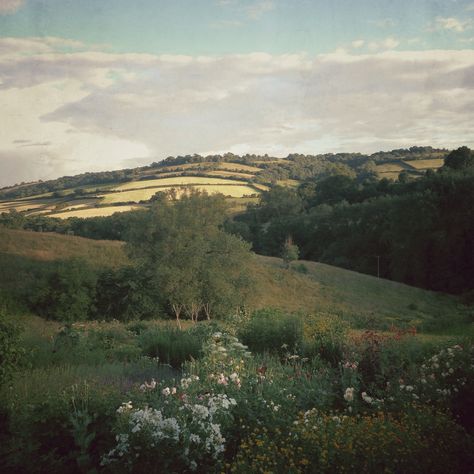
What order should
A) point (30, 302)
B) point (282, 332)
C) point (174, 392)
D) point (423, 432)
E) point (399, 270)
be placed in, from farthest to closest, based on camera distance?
point (399, 270), point (30, 302), point (282, 332), point (174, 392), point (423, 432)

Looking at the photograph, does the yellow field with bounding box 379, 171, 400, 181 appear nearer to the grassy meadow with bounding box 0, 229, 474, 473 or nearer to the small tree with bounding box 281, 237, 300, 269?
the small tree with bounding box 281, 237, 300, 269

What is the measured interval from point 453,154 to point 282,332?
212ft

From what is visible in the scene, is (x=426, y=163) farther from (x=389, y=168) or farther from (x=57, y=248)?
(x=57, y=248)

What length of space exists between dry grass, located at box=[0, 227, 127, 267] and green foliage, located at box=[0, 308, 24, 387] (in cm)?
2709

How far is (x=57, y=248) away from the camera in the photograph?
122ft

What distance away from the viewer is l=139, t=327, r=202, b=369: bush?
11.1 meters

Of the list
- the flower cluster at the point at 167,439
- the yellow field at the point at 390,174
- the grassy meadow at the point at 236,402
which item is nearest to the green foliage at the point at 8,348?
the grassy meadow at the point at 236,402

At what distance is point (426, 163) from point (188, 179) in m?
47.8

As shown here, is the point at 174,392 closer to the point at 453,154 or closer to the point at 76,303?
the point at 76,303

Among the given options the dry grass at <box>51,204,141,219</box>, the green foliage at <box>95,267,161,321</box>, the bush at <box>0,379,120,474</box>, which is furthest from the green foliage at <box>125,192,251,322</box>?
the dry grass at <box>51,204,141,219</box>

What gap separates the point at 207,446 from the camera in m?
5.21

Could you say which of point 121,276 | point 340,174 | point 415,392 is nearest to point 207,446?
point 415,392

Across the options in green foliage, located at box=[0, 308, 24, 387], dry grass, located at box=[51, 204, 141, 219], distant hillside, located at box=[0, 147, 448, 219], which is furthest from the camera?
distant hillside, located at box=[0, 147, 448, 219]

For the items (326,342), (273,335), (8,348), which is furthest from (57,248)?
(8,348)
